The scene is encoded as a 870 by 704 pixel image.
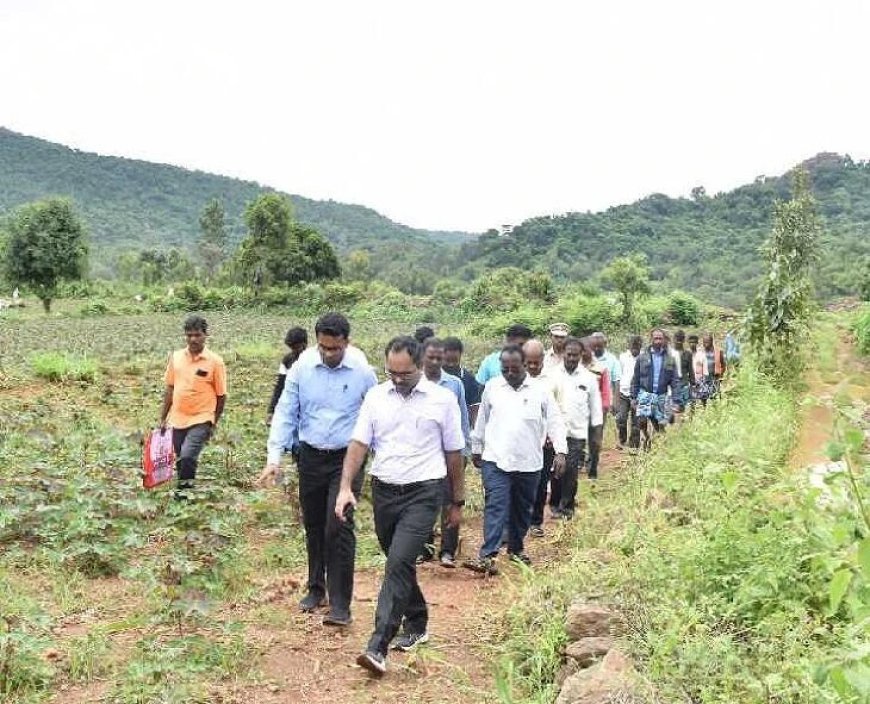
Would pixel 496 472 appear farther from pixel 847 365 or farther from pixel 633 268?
pixel 633 268

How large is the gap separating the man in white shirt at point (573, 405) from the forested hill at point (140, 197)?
10240 centimetres

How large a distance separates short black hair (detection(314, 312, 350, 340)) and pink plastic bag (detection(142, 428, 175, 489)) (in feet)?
6.76

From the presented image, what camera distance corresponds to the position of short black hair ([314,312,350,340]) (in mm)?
4965

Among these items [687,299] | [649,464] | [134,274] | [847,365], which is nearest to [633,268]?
[687,299]

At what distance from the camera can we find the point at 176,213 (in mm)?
126500

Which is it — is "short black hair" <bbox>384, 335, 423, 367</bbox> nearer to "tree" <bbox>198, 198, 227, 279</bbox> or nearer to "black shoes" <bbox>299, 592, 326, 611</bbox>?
"black shoes" <bbox>299, 592, 326, 611</bbox>

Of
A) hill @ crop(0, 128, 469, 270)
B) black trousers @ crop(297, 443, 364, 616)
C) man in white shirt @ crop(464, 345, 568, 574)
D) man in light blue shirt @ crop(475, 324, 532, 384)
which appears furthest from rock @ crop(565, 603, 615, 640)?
hill @ crop(0, 128, 469, 270)

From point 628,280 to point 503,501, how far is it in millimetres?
24744

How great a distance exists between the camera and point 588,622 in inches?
173

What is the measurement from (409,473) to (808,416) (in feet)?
30.1

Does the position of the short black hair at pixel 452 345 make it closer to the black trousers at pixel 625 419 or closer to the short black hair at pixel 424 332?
the short black hair at pixel 424 332

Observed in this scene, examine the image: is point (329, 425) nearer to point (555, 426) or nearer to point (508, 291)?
point (555, 426)

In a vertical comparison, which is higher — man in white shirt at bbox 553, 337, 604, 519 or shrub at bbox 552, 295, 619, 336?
shrub at bbox 552, 295, 619, 336

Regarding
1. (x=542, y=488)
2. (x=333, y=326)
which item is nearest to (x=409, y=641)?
(x=333, y=326)
